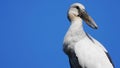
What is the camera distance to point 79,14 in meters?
5.73

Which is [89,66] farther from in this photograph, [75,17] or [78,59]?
[75,17]

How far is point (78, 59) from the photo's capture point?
5.50 m

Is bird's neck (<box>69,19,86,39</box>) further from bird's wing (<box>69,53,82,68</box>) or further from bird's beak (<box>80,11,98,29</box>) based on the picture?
bird's wing (<box>69,53,82,68</box>)

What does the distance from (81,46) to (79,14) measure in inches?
14.4

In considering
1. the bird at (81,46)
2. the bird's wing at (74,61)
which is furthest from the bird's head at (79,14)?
the bird's wing at (74,61)

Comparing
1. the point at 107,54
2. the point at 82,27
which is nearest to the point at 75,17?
the point at 82,27

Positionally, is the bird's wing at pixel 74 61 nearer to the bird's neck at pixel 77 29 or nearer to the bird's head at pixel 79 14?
the bird's neck at pixel 77 29

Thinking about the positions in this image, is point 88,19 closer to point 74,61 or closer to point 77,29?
point 77,29

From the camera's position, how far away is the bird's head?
569 cm

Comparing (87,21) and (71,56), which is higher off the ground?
(87,21)

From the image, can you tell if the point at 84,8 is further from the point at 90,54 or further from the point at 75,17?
the point at 90,54

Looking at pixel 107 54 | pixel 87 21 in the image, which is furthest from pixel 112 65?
pixel 87 21

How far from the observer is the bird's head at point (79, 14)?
569 cm

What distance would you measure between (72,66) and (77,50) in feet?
0.60
